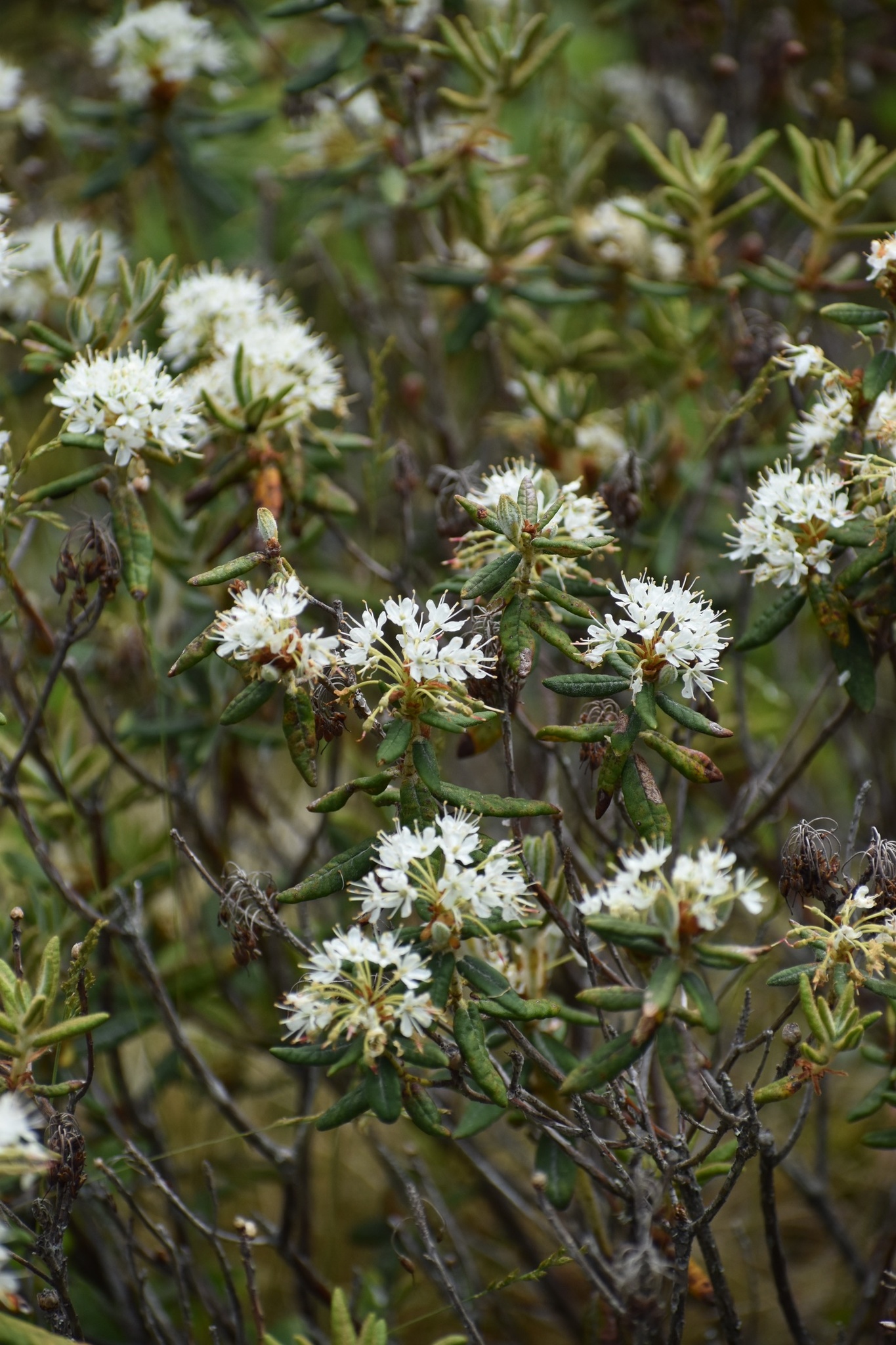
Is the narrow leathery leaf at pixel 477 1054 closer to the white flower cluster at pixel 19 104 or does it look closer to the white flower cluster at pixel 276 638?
the white flower cluster at pixel 276 638

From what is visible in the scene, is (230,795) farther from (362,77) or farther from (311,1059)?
(362,77)

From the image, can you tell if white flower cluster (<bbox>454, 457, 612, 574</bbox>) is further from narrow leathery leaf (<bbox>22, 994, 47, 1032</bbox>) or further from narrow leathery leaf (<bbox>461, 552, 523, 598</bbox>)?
narrow leathery leaf (<bbox>22, 994, 47, 1032</bbox>)

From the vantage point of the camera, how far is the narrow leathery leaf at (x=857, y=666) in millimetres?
1936

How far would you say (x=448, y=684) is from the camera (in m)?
1.59

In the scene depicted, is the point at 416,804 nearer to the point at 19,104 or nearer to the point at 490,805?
the point at 490,805

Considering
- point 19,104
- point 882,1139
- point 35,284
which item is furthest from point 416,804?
point 19,104

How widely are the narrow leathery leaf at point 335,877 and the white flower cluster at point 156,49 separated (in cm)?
238

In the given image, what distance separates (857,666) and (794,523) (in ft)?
0.87

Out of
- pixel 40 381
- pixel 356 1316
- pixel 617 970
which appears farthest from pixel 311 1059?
pixel 40 381

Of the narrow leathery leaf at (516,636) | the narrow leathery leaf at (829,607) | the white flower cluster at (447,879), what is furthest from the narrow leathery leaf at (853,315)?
the white flower cluster at (447,879)

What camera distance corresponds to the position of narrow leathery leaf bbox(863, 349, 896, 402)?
192 centimetres

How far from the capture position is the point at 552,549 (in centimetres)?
165

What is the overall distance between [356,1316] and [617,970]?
83 centimetres

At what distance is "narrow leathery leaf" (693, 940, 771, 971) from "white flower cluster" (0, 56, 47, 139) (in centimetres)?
284
